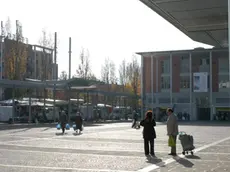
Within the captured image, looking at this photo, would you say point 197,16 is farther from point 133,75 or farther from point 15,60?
point 133,75

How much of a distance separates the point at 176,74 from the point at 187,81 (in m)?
2.39

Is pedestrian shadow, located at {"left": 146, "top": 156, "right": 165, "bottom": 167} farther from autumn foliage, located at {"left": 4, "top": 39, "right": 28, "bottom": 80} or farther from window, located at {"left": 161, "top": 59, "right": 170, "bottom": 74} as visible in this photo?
window, located at {"left": 161, "top": 59, "right": 170, "bottom": 74}

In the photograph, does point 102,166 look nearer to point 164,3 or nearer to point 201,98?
point 164,3

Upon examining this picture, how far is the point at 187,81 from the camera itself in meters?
72.9

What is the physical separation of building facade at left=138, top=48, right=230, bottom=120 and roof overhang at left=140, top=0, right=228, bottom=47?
56.5 meters

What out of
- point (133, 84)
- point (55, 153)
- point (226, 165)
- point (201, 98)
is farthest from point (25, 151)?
point (133, 84)

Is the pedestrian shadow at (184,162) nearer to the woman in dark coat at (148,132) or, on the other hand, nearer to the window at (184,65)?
the woman in dark coat at (148,132)

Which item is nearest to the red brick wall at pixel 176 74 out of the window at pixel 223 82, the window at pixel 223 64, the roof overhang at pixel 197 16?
the window at pixel 223 64

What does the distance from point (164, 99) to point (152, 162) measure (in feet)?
202

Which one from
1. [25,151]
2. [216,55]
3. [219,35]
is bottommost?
[25,151]

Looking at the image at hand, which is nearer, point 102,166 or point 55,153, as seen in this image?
point 102,166

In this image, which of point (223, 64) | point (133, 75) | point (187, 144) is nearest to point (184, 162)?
point (187, 144)

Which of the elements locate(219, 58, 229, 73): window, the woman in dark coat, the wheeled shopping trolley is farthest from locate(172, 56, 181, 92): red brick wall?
the woman in dark coat

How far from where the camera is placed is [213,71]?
234 feet
